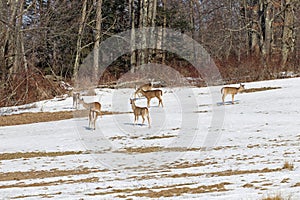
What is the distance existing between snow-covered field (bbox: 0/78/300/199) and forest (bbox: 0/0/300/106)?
395 cm

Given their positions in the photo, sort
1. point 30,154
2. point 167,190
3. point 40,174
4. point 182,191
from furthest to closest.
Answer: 1. point 30,154
2. point 40,174
3. point 167,190
4. point 182,191

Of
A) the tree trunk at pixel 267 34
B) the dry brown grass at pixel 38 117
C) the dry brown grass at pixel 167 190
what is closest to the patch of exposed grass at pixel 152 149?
the dry brown grass at pixel 167 190

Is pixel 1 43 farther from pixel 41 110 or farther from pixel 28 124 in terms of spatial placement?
pixel 28 124

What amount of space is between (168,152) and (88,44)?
25418 millimetres

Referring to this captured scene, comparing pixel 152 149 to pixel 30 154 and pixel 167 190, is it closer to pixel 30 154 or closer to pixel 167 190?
pixel 30 154

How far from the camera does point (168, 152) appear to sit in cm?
1486

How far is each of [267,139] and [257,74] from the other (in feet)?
59.0

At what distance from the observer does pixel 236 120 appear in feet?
66.2

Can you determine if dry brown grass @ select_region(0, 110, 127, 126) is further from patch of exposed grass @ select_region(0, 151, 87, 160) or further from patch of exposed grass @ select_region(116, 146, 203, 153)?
patch of exposed grass @ select_region(116, 146, 203, 153)

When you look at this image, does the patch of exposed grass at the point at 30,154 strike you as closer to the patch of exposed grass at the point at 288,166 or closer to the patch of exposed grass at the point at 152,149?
the patch of exposed grass at the point at 152,149

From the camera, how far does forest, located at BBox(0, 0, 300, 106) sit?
2980 centimetres

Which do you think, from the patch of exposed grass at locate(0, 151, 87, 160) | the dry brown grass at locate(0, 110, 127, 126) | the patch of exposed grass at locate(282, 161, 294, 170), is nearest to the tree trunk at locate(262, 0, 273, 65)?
the dry brown grass at locate(0, 110, 127, 126)

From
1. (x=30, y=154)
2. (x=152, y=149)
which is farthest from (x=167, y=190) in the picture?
(x=30, y=154)

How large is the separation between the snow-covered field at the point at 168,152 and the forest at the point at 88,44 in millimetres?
3951
